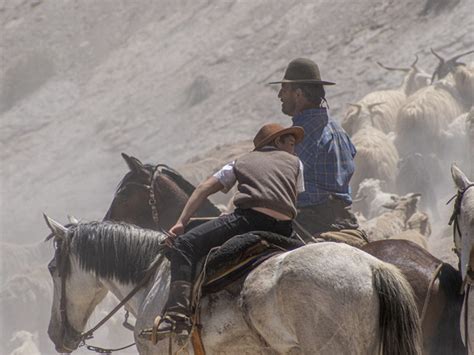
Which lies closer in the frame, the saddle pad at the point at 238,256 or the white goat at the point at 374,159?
the saddle pad at the point at 238,256

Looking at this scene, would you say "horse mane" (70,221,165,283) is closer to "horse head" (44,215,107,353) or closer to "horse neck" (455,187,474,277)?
"horse head" (44,215,107,353)

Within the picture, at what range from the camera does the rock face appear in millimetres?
30438

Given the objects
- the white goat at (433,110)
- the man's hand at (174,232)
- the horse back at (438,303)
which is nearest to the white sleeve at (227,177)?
the man's hand at (174,232)

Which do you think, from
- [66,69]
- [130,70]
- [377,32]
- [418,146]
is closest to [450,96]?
[418,146]

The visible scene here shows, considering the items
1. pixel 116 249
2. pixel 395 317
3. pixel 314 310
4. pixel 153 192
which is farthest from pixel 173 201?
pixel 395 317

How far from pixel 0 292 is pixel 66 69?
753 inches

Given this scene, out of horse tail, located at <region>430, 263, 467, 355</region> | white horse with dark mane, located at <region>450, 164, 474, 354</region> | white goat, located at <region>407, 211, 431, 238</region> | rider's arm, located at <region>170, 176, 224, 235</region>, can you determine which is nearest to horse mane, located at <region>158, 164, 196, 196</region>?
rider's arm, located at <region>170, 176, 224, 235</region>

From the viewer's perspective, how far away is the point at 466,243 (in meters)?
6.94

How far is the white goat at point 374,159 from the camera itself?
21109mm

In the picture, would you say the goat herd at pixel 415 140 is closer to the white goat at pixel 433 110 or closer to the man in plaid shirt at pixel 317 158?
the white goat at pixel 433 110

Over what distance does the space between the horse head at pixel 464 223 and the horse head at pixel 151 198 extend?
2.10m

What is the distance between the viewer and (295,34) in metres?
34.8

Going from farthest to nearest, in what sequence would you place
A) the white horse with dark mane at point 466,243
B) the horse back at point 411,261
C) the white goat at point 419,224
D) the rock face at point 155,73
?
the rock face at point 155,73 < the white goat at point 419,224 < the horse back at point 411,261 < the white horse with dark mane at point 466,243

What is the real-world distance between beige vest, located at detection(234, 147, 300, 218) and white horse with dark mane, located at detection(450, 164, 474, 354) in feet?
3.52
